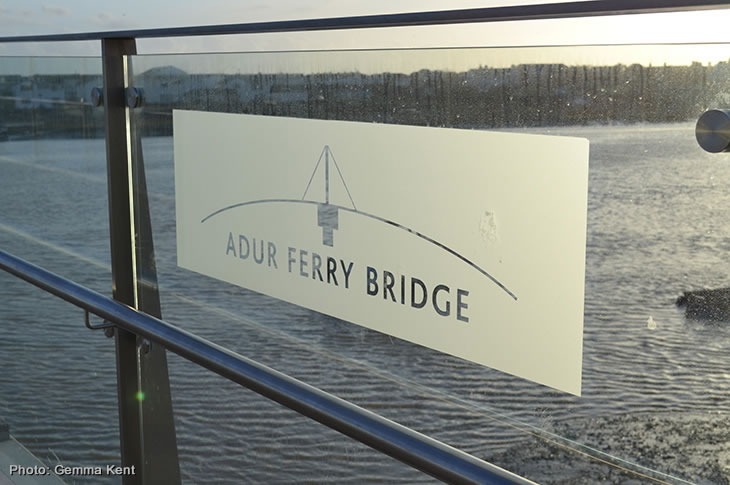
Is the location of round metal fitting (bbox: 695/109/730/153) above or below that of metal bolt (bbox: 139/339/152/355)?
above

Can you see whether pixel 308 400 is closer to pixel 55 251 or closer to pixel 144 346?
pixel 144 346

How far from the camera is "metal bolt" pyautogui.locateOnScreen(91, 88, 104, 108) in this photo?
5.60ft

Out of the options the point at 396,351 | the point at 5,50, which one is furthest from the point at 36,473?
the point at 396,351

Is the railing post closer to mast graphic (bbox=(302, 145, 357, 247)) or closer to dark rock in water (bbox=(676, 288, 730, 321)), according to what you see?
mast graphic (bbox=(302, 145, 357, 247))

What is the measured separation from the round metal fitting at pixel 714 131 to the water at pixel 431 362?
16mm

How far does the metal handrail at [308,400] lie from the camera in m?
0.89

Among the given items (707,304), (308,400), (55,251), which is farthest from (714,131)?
(55,251)

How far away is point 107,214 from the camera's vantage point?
1.83 m

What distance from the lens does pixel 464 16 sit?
98 cm

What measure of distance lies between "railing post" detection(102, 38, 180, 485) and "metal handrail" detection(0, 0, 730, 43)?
0.20 metres

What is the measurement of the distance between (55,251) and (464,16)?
1.37m

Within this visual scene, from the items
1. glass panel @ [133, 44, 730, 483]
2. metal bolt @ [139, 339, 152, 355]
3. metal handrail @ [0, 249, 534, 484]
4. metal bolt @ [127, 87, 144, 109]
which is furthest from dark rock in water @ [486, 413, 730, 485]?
metal bolt @ [127, 87, 144, 109]

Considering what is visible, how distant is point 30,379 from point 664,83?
173 centimetres

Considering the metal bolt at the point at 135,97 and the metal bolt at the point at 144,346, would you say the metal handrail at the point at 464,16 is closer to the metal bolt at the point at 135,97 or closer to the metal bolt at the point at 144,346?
the metal bolt at the point at 135,97
